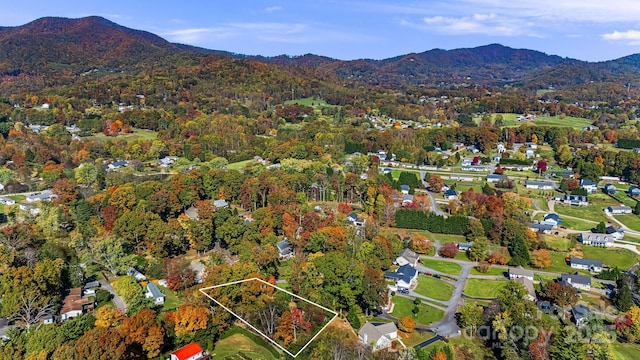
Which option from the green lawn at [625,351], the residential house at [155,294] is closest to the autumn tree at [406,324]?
the green lawn at [625,351]

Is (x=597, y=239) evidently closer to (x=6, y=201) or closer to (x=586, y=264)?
(x=586, y=264)

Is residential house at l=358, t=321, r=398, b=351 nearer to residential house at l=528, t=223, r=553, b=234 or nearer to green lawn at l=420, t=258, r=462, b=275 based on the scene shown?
green lawn at l=420, t=258, r=462, b=275

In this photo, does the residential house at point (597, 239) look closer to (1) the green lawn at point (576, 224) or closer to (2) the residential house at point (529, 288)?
(1) the green lawn at point (576, 224)

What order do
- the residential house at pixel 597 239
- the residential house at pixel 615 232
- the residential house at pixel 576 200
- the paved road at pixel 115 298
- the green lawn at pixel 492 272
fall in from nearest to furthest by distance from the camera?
the paved road at pixel 115 298 < the green lawn at pixel 492 272 < the residential house at pixel 597 239 < the residential house at pixel 615 232 < the residential house at pixel 576 200

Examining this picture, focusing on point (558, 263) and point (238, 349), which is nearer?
point (238, 349)

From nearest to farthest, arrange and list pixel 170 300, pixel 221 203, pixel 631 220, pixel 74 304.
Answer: pixel 74 304, pixel 170 300, pixel 631 220, pixel 221 203

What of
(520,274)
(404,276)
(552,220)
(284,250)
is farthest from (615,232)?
(284,250)

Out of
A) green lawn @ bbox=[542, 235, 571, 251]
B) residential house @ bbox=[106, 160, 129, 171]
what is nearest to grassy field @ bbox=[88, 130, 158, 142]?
residential house @ bbox=[106, 160, 129, 171]
